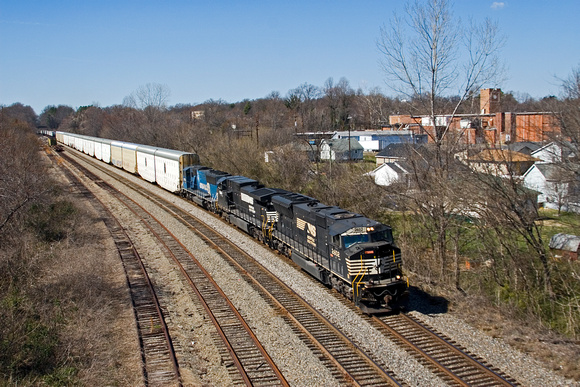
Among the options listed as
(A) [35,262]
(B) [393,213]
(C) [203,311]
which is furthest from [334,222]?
(B) [393,213]

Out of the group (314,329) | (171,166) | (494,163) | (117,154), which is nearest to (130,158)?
(117,154)

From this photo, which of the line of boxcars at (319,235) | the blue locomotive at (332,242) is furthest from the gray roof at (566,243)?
the blue locomotive at (332,242)

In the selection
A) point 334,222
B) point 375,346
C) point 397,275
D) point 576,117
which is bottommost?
point 375,346

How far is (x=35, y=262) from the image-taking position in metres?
17.3

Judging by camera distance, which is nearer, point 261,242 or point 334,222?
point 334,222

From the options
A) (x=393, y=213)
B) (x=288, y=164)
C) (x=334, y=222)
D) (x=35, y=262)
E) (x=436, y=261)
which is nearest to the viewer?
(x=334, y=222)

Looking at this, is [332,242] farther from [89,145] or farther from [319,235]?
[89,145]

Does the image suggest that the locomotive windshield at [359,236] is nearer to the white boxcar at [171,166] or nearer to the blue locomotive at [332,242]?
the blue locomotive at [332,242]

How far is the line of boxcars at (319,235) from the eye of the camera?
43.9 feet

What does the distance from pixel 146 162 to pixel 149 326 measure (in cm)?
3117

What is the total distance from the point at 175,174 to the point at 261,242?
15.0 meters

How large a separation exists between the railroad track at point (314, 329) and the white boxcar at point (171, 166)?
44.9 feet

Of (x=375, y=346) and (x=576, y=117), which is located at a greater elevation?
(x=576, y=117)

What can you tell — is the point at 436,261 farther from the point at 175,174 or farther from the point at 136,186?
the point at 136,186
